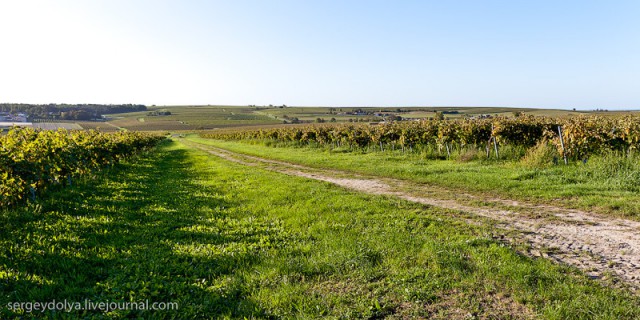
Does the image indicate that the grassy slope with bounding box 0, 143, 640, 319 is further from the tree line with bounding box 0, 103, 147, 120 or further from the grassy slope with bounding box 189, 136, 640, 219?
the tree line with bounding box 0, 103, 147, 120

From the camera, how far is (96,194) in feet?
36.2

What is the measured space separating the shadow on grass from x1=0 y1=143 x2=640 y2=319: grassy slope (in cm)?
2

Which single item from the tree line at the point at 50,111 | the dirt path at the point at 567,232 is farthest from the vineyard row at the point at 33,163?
the tree line at the point at 50,111

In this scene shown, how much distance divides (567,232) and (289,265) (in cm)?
536

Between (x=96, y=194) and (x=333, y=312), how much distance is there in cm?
1034

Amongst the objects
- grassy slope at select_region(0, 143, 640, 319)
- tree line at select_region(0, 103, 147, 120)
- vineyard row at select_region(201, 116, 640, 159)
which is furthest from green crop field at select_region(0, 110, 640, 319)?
tree line at select_region(0, 103, 147, 120)

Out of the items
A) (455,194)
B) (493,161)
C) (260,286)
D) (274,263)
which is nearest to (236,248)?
(274,263)

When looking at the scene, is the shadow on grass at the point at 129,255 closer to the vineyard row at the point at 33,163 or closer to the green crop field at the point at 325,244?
the green crop field at the point at 325,244

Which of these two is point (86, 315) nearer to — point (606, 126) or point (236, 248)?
point (236, 248)

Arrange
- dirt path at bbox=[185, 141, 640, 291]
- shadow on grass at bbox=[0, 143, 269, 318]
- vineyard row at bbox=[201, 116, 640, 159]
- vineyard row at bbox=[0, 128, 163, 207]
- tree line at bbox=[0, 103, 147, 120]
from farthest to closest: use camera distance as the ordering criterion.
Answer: tree line at bbox=[0, 103, 147, 120] < vineyard row at bbox=[201, 116, 640, 159] < vineyard row at bbox=[0, 128, 163, 207] < dirt path at bbox=[185, 141, 640, 291] < shadow on grass at bbox=[0, 143, 269, 318]

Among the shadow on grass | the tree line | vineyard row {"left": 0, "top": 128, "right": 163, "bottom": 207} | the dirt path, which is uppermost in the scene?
the tree line

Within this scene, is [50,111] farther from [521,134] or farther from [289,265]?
[289,265]

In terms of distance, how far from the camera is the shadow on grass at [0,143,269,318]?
4480 mm

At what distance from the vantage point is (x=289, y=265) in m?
5.22
